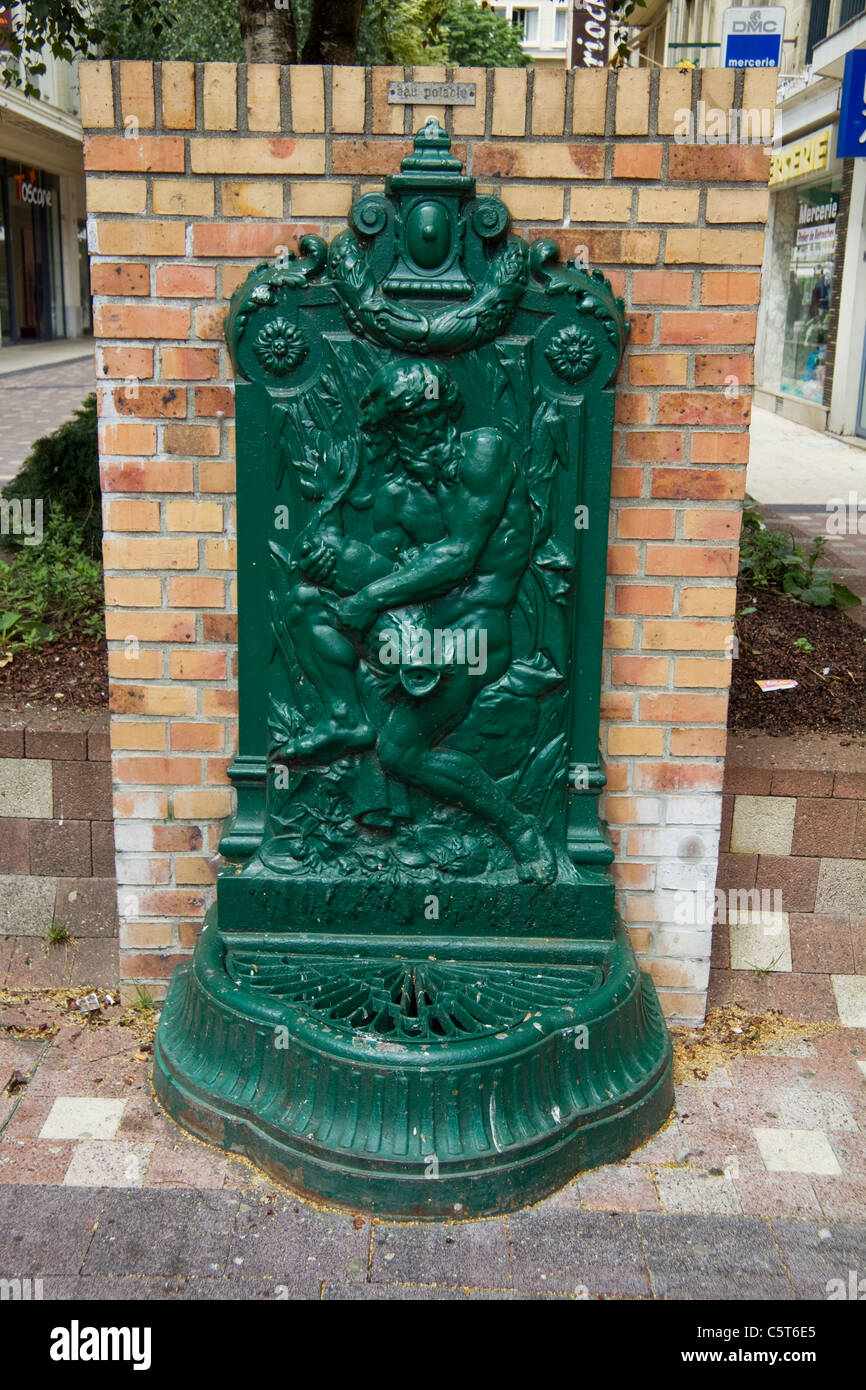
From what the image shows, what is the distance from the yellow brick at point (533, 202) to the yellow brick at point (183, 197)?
2.35 feet

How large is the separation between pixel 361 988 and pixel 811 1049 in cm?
133

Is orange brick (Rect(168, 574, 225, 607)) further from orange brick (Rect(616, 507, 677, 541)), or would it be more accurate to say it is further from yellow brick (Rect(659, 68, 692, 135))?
yellow brick (Rect(659, 68, 692, 135))

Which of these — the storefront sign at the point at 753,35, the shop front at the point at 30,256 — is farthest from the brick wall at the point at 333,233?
the shop front at the point at 30,256

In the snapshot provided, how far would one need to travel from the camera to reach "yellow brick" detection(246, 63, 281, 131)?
289 cm

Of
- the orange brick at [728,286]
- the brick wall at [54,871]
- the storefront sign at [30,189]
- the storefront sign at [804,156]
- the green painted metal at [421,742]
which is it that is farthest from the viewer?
the storefront sign at [30,189]

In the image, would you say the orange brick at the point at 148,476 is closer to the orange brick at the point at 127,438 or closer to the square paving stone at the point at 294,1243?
the orange brick at the point at 127,438

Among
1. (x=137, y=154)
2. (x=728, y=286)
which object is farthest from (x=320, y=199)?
(x=728, y=286)

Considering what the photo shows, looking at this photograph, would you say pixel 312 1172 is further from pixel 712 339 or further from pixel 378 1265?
pixel 712 339

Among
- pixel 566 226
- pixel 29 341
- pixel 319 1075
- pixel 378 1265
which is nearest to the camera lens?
pixel 378 1265

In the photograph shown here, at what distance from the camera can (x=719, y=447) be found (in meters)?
3.08

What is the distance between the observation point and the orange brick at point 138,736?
10.9 feet

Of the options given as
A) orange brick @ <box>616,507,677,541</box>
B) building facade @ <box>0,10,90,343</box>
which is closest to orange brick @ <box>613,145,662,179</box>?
orange brick @ <box>616,507,677,541</box>

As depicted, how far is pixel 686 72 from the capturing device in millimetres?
2857

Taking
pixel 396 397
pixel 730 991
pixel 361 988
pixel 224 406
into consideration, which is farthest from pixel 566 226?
pixel 730 991
